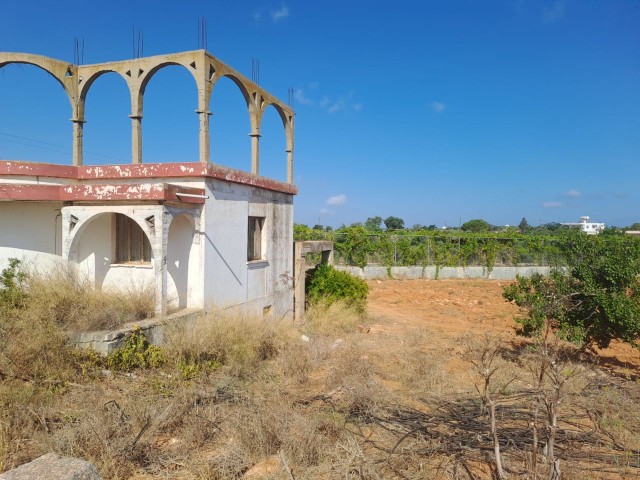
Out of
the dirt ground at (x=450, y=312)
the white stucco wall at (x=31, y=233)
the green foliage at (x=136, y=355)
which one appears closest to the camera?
the green foliage at (x=136, y=355)

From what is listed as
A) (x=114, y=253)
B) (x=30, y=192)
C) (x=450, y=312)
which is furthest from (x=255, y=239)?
(x=450, y=312)

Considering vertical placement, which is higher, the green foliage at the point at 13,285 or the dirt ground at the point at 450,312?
the green foliage at the point at 13,285

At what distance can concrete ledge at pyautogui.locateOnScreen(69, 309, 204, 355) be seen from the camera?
20.2ft

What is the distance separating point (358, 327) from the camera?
461 inches

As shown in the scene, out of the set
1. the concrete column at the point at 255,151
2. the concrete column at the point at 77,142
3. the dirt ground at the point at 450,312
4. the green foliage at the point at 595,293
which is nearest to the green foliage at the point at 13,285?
the concrete column at the point at 77,142

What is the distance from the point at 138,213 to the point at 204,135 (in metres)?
2.18

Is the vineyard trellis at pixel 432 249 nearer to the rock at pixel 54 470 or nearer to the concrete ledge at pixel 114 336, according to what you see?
the concrete ledge at pixel 114 336

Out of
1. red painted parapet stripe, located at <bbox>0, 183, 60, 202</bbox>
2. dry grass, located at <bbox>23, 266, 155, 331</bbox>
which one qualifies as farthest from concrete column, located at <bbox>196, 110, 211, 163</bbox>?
dry grass, located at <bbox>23, 266, 155, 331</bbox>

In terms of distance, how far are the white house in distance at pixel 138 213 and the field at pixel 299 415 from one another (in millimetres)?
1368

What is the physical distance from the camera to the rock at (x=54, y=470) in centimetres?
305

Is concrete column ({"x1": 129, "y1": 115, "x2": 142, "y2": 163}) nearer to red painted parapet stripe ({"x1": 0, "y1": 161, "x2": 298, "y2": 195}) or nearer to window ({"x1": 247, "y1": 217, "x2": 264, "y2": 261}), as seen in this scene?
red painted parapet stripe ({"x1": 0, "y1": 161, "x2": 298, "y2": 195})

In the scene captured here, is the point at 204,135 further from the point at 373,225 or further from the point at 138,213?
the point at 373,225

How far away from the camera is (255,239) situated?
34.4 feet

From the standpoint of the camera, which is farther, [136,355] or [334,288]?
[334,288]
